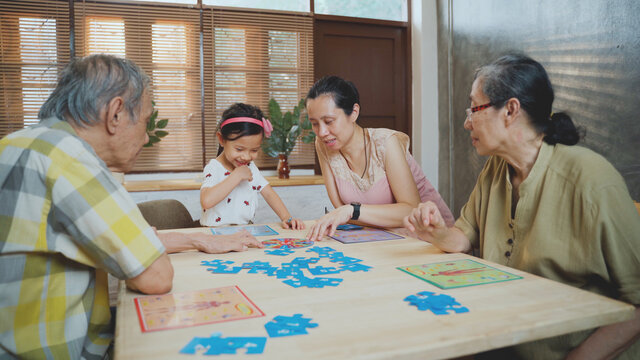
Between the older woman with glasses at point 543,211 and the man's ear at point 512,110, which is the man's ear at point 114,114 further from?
the man's ear at point 512,110

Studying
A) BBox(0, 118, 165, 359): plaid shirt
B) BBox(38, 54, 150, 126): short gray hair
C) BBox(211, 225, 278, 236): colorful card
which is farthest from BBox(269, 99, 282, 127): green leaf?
BBox(0, 118, 165, 359): plaid shirt

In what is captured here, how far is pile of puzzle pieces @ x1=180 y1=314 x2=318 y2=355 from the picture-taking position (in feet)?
2.89

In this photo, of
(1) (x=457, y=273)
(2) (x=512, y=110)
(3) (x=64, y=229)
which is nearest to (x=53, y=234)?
(3) (x=64, y=229)

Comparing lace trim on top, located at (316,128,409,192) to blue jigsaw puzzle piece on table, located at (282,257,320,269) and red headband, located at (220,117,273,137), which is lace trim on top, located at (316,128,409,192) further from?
blue jigsaw puzzle piece on table, located at (282,257,320,269)

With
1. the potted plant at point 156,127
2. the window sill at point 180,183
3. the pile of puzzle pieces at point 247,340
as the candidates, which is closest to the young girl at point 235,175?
the pile of puzzle pieces at point 247,340

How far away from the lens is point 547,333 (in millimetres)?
998

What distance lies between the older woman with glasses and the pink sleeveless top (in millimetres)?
684

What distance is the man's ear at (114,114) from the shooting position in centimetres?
119

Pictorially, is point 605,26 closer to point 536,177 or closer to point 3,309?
point 536,177

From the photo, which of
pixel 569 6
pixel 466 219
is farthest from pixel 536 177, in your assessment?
pixel 569 6

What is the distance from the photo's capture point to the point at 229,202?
9.68 ft

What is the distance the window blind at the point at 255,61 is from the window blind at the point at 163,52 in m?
0.15

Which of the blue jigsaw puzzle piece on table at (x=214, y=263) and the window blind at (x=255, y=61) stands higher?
the window blind at (x=255, y=61)

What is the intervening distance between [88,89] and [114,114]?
9 centimetres
